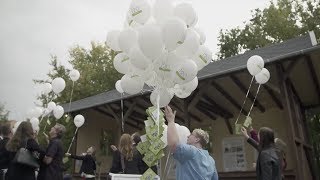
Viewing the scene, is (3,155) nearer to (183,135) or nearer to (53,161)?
(53,161)

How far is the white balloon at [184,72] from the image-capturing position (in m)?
3.38

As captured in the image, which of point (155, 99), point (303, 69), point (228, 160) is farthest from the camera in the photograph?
point (228, 160)

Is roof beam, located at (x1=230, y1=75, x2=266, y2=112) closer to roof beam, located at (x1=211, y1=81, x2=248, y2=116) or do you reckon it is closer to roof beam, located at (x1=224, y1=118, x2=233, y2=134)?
roof beam, located at (x1=211, y1=81, x2=248, y2=116)

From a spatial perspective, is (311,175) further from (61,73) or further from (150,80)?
(61,73)

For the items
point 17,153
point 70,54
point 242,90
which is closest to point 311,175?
point 242,90

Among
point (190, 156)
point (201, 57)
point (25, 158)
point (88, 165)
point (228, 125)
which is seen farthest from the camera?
point (228, 125)

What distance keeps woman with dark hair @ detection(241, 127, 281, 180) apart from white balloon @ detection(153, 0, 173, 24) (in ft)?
6.67

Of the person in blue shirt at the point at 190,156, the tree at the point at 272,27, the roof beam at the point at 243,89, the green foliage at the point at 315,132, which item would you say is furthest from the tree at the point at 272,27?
the person in blue shirt at the point at 190,156

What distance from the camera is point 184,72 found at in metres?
3.38

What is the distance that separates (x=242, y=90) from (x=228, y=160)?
3034 mm

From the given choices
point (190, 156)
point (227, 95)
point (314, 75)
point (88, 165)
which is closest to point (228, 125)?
point (227, 95)

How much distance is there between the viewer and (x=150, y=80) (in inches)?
146

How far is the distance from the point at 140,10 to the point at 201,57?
36.7 inches

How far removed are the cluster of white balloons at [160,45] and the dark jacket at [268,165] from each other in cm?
146
